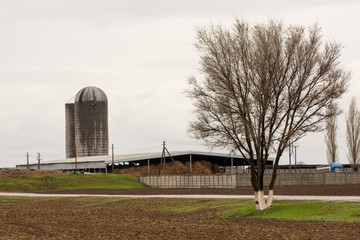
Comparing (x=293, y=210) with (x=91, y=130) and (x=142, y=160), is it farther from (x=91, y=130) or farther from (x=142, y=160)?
(x=91, y=130)

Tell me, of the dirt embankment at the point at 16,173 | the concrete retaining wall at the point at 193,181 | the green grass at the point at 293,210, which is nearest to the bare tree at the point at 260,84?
the green grass at the point at 293,210

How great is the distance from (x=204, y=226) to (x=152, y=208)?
14.5 metres

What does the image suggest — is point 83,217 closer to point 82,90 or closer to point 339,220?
point 339,220

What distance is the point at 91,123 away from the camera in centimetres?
12950

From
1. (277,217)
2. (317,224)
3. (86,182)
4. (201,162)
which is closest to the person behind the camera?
(317,224)

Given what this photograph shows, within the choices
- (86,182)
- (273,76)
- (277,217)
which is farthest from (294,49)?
(86,182)

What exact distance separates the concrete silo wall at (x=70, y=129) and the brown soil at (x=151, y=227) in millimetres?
102073

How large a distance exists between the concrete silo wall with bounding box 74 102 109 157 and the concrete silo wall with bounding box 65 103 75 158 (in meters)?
7.90

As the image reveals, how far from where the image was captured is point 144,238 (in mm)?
22844

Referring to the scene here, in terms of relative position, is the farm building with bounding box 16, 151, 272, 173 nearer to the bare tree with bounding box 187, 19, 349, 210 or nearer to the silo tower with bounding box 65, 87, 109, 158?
the silo tower with bounding box 65, 87, 109, 158

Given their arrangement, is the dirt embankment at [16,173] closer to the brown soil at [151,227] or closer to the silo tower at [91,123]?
the silo tower at [91,123]

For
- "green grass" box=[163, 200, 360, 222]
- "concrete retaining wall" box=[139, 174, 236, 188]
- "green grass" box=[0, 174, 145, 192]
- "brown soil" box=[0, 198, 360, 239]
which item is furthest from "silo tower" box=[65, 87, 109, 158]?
"brown soil" box=[0, 198, 360, 239]

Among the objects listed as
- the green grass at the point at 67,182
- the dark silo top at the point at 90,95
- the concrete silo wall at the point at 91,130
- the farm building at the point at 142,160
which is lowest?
the green grass at the point at 67,182

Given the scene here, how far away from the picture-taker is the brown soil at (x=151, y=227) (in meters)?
23.1
